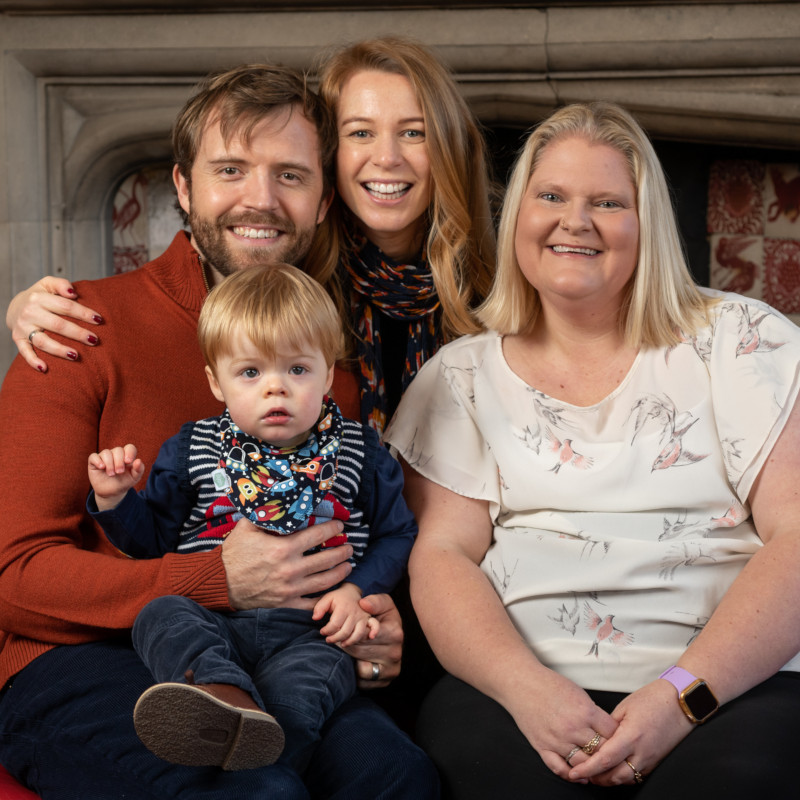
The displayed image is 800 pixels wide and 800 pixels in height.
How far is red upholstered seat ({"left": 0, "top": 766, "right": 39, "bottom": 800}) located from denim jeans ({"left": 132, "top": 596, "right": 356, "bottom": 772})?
0.98 ft

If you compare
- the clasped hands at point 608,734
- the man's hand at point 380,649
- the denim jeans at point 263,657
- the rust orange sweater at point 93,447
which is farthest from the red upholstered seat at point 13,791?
→ the clasped hands at point 608,734

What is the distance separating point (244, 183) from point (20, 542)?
2.49 ft

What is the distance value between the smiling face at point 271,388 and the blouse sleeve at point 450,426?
0.36 metres

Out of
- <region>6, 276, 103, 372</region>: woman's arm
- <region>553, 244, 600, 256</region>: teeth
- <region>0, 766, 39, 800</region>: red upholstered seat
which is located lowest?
<region>0, 766, 39, 800</region>: red upholstered seat

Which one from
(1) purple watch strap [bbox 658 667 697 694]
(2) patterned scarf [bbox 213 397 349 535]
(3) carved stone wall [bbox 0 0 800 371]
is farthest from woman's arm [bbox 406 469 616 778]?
(3) carved stone wall [bbox 0 0 800 371]

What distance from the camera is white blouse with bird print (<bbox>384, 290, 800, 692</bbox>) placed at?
59.7 inches

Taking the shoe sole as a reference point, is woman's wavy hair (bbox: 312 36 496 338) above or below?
above

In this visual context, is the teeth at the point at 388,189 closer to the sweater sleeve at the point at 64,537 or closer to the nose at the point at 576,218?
the nose at the point at 576,218

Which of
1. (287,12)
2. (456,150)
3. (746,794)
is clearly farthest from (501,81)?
(746,794)

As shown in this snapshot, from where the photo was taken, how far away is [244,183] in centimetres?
180

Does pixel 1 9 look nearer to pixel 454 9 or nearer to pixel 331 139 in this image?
pixel 454 9

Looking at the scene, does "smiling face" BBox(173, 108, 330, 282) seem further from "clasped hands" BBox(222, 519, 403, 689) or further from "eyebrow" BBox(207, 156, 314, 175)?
"clasped hands" BBox(222, 519, 403, 689)

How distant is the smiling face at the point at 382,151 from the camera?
6.39 ft

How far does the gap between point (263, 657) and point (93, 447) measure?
0.48m
